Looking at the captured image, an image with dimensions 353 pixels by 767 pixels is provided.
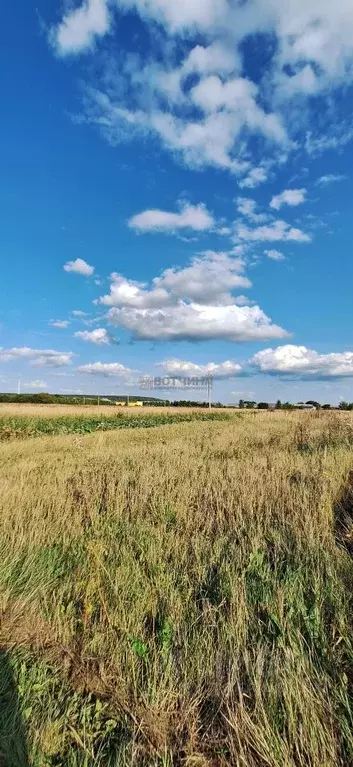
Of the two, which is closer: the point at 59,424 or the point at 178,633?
the point at 178,633

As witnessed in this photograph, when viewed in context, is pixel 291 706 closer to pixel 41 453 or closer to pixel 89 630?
pixel 89 630

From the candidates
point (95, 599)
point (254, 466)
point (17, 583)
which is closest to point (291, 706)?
point (95, 599)

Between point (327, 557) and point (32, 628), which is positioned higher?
point (327, 557)

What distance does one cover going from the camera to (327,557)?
4.28 m

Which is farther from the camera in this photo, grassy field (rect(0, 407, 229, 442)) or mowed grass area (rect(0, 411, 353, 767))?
grassy field (rect(0, 407, 229, 442))

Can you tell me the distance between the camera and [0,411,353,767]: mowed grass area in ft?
7.52

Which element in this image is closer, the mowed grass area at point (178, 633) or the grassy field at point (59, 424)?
the mowed grass area at point (178, 633)

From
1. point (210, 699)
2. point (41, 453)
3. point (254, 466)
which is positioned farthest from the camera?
point (41, 453)

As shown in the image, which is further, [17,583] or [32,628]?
[17,583]

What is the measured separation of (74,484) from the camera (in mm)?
7910

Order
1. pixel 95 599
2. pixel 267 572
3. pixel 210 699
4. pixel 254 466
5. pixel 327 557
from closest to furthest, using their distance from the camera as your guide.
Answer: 1. pixel 210 699
2. pixel 95 599
3. pixel 267 572
4. pixel 327 557
5. pixel 254 466

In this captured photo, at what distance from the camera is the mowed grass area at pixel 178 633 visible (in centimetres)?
229

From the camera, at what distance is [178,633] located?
10.4 feet

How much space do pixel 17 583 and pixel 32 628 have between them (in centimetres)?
87
